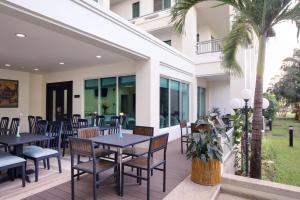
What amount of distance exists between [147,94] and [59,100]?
5.51 meters

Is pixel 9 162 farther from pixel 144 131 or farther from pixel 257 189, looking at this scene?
pixel 257 189

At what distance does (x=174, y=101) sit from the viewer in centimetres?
824

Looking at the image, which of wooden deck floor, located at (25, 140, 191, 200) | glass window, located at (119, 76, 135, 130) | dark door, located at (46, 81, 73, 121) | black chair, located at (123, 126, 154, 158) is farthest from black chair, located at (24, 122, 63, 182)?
dark door, located at (46, 81, 73, 121)

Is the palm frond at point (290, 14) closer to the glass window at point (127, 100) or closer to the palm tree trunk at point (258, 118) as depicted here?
the palm tree trunk at point (258, 118)

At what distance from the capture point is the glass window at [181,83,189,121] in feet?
29.2

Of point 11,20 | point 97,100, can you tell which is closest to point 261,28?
point 11,20

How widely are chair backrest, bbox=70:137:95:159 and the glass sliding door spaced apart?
4.68 m

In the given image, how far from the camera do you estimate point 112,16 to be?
4.57 metres

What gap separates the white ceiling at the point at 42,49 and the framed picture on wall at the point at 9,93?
0.94 metres

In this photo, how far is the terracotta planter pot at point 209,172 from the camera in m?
3.53

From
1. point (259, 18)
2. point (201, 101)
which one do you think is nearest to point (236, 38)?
point (259, 18)

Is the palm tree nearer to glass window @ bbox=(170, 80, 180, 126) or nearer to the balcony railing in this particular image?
glass window @ bbox=(170, 80, 180, 126)

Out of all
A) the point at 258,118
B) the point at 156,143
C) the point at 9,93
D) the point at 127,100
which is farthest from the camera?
the point at 9,93

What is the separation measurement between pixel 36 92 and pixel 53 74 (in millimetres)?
1393
